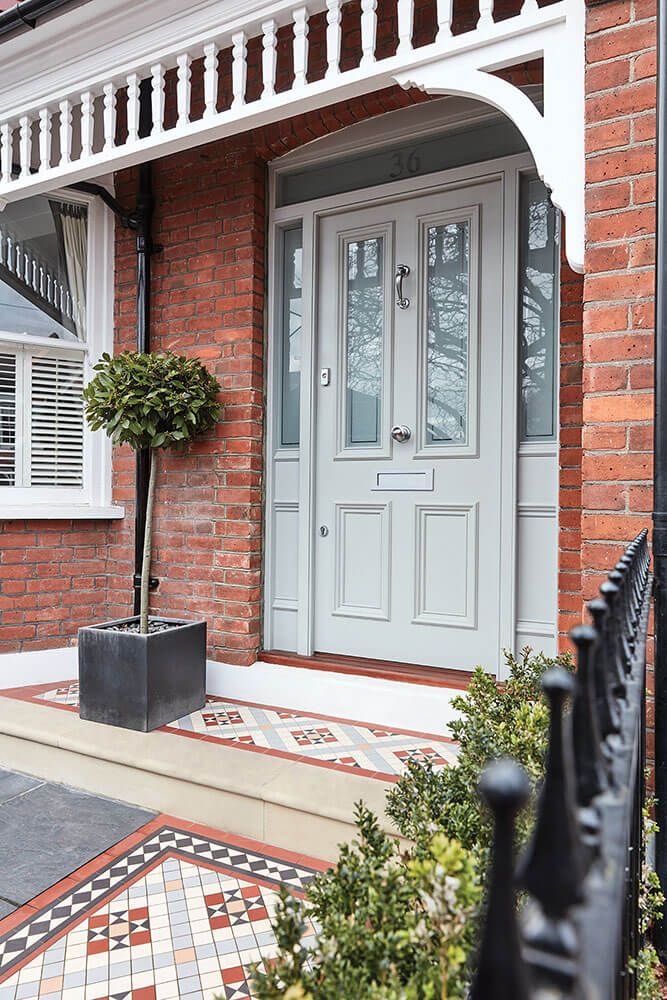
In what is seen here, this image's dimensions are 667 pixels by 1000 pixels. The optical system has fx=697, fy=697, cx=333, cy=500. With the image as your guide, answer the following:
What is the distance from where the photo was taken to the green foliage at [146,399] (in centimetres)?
295

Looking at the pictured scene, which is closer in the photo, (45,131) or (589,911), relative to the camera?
(589,911)

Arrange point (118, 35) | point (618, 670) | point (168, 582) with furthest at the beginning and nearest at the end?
point (168, 582)
point (118, 35)
point (618, 670)

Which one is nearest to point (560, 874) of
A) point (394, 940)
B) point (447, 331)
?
point (394, 940)

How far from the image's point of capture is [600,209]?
192cm

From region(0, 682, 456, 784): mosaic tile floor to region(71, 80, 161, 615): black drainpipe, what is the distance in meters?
0.86

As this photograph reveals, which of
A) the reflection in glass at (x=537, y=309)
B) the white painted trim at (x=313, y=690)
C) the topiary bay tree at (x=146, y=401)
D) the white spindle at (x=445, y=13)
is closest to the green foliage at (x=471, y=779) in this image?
the white painted trim at (x=313, y=690)

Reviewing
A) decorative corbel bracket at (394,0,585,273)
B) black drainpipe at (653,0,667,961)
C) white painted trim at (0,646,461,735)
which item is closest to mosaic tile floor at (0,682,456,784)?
white painted trim at (0,646,461,735)

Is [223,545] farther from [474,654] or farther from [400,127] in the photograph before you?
[400,127]

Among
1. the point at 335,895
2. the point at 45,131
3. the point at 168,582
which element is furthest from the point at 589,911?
the point at 45,131

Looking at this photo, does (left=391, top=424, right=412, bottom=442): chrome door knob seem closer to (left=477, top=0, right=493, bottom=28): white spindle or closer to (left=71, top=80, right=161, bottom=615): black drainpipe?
(left=71, top=80, right=161, bottom=615): black drainpipe

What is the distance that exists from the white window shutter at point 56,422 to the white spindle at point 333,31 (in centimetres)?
210

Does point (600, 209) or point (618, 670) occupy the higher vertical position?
point (600, 209)

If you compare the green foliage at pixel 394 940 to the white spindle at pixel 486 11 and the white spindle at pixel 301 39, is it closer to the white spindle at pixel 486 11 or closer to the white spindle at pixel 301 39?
the white spindle at pixel 486 11

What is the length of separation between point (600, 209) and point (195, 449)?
2160mm
